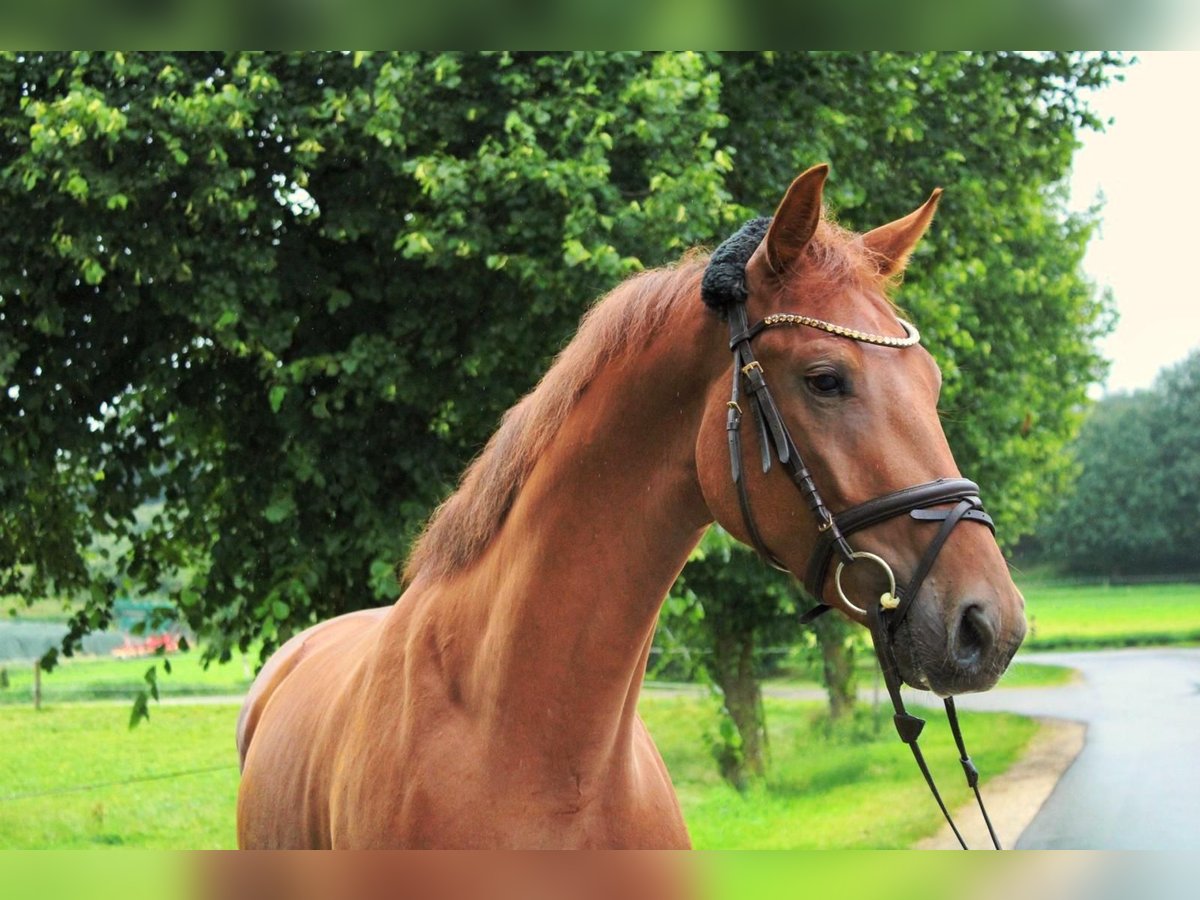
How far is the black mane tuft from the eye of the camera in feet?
7.98

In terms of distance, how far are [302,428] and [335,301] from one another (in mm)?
856

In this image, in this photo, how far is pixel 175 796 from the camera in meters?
10.1

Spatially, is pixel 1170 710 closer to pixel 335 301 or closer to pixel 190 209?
pixel 335 301

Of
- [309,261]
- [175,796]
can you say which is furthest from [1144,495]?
[175,796]

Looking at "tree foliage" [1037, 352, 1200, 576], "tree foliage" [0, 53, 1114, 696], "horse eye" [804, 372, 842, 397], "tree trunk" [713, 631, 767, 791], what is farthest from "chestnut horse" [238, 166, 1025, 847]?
"tree foliage" [1037, 352, 1200, 576]

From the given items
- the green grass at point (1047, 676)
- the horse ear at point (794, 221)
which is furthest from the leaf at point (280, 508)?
the green grass at point (1047, 676)

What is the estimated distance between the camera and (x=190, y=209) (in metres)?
6.87

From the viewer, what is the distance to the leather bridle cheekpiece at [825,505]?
2131 millimetres

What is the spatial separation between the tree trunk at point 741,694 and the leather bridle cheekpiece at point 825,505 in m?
9.94

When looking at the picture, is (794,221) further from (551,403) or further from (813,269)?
(551,403)

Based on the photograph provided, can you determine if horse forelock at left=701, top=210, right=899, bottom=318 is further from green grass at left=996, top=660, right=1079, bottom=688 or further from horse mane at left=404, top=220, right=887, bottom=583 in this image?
Result: green grass at left=996, top=660, right=1079, bottom=688

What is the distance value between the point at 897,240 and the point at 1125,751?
1274cm

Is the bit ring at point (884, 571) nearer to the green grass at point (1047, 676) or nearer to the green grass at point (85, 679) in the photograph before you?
the green grass at point (85, 679)

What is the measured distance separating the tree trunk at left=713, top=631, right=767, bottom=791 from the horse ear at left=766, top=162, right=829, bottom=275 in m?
10.00
